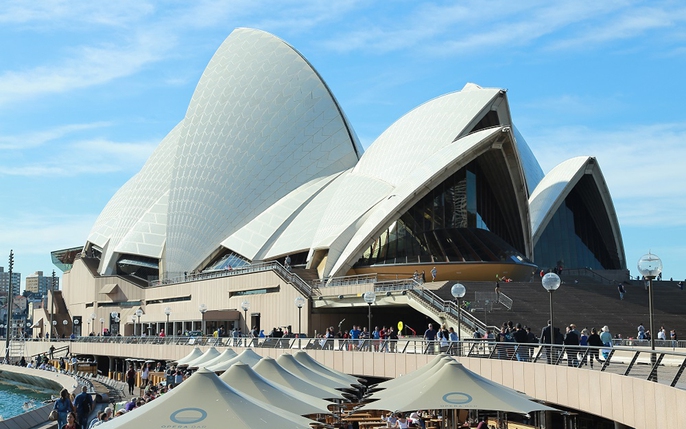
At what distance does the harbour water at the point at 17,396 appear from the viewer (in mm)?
30500

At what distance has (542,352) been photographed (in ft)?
48.3

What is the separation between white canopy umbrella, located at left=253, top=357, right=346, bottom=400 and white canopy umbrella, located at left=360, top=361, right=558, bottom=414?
2.20m

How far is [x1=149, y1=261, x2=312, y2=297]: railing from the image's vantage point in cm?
3739

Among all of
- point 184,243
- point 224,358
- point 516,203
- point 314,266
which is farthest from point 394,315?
point 184,243

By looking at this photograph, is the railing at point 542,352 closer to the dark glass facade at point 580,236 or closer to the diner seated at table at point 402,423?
the diner seated at table at point 402,423

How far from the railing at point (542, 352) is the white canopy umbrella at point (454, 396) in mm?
1445

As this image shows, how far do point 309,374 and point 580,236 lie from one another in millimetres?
36601

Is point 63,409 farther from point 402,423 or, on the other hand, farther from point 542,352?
point 542,352

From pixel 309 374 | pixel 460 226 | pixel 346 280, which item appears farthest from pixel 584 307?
pixel 309 374

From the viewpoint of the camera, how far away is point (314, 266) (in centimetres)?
4106

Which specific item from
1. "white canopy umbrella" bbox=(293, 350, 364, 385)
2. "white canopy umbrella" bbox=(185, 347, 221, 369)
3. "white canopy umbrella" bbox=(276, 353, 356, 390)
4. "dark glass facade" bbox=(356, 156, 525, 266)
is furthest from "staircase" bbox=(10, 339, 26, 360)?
"white canopy umbrella" bbox=(276, 353, 356, 390)

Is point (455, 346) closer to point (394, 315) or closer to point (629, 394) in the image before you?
point (629, 394)

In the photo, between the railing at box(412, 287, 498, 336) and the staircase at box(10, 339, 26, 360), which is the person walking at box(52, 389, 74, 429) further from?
the staircase at box(10, 339, 26, 360)

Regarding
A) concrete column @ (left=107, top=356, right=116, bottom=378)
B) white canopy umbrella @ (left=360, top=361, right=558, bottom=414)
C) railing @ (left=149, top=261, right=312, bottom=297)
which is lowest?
concrete column @ (left=107, top=356, right=116, bottom=378)
